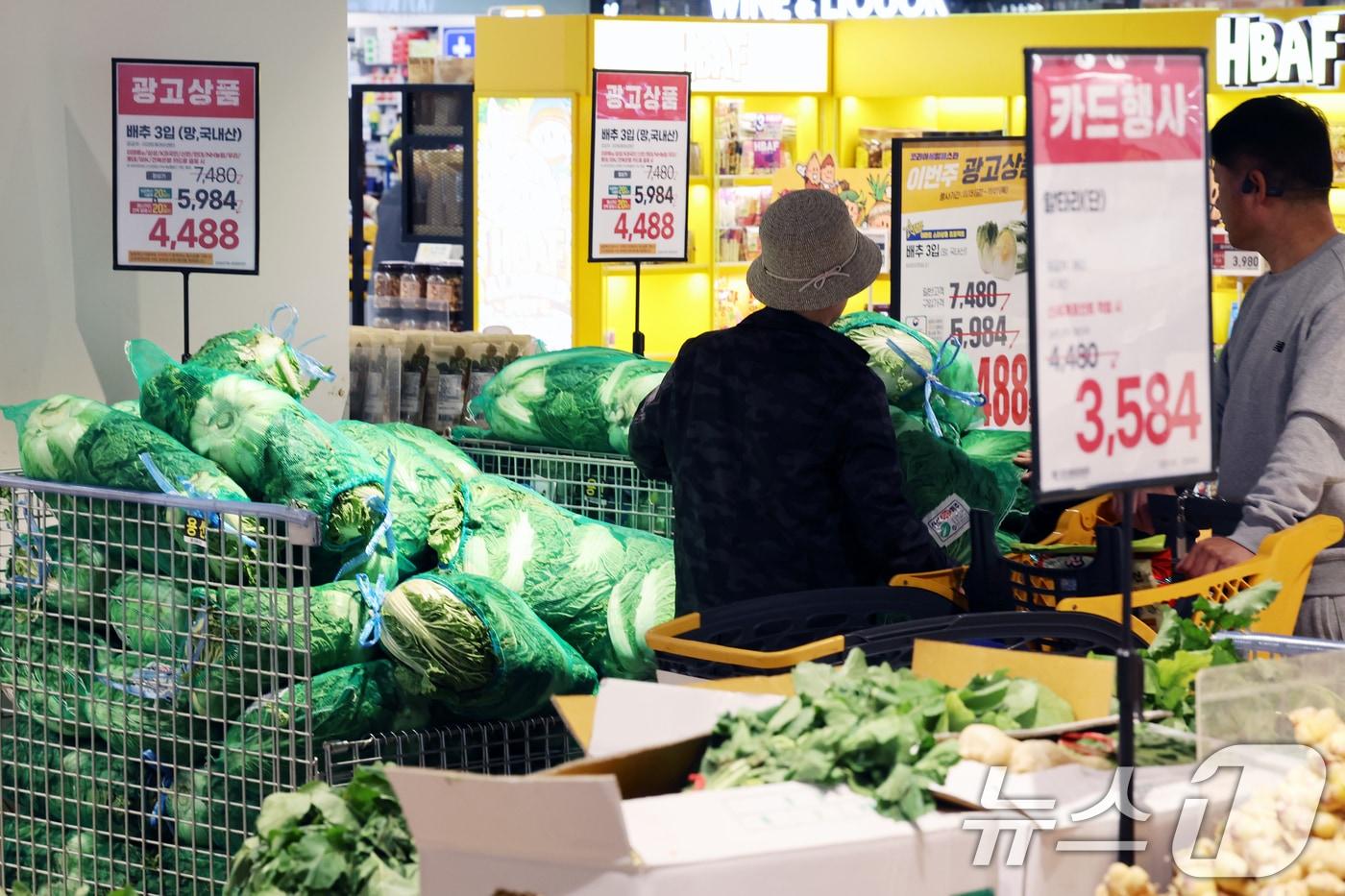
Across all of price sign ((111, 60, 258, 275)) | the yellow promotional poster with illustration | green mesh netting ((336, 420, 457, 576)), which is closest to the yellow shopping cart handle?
green mesh netting ((336, 420, 457, 576))

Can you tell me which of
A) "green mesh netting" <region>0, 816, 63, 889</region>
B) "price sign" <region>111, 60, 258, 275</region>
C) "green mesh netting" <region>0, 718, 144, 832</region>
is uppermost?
"price sign" <region>111, 60, 258, 275</region>

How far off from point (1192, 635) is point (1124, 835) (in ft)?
1.84

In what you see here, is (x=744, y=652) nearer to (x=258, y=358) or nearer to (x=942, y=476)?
(x=942, y=476)

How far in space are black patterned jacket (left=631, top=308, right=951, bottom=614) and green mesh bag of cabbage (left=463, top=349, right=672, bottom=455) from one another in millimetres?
1066

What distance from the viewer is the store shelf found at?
32.0 ft

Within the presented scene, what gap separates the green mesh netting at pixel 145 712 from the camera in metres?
2.82

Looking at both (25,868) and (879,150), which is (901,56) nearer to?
(879,150)

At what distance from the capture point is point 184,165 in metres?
4.47

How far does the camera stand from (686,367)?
2756 millimetres

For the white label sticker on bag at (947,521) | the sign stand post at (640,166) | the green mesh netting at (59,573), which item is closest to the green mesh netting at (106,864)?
the green mesh netting at (59,573)

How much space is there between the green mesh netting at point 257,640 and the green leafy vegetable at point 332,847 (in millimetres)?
763

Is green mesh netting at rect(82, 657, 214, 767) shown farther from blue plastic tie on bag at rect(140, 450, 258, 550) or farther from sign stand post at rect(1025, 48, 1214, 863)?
sign stand post at rect(1025, 48, 1214, 863)

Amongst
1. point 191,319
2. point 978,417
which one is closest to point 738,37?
point 191,319

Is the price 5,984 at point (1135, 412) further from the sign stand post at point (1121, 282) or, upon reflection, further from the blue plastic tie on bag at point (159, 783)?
the blue plastic tie on bag at point (159, 783)
